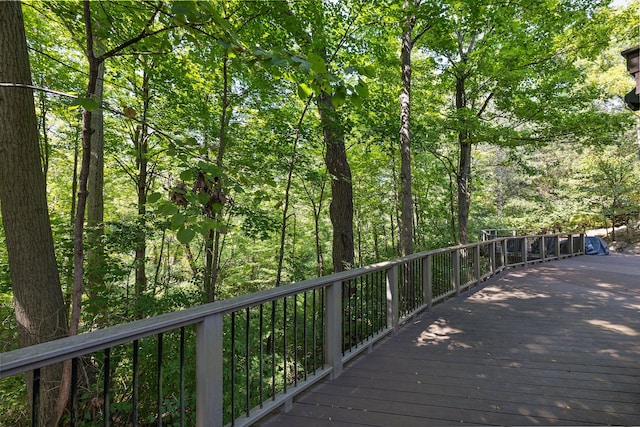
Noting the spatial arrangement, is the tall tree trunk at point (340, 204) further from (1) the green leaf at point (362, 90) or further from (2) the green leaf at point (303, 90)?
(1) the green leaf at point (362, 90)

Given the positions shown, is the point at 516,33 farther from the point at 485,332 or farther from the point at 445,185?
the point at 485,332

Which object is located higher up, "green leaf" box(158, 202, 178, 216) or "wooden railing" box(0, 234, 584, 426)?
"green leaf" box(158, 202, 178, 216)

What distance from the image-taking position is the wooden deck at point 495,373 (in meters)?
2.37

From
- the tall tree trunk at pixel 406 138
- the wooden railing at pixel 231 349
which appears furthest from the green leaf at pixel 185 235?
the tall tree trunk at pixel 406 138

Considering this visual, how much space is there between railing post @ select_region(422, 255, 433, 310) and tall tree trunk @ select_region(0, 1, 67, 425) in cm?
464

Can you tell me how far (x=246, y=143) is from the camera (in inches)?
Answer: 273

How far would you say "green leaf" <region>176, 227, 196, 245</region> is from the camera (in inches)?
62.2

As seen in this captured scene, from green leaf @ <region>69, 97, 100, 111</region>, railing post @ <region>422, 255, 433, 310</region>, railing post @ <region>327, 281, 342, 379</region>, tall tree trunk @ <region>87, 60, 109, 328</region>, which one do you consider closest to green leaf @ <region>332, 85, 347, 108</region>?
green leaf @ <region>69, 97, 100, 111</region>

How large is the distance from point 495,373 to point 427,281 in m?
2.26

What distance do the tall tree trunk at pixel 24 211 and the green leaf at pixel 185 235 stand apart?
2.54 metres

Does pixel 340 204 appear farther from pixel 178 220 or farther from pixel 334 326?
pixel 178 220

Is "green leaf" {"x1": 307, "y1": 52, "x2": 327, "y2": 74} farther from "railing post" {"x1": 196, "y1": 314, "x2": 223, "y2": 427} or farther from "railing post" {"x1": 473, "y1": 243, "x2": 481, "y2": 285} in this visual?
"railing post" {"x1": 473, "y1": 243, "x2": 481, "y2": 285}

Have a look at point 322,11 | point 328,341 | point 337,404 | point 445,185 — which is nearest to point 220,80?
point 322,11

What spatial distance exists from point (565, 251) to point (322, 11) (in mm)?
12387
